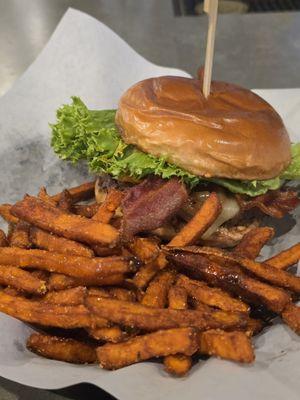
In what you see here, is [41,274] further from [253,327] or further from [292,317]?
[292,317]

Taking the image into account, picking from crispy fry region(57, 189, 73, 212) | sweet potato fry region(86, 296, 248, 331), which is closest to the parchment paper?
sweet potato fry region(86, 296, 248, 331)

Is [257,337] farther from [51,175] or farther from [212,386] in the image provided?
[51,175]

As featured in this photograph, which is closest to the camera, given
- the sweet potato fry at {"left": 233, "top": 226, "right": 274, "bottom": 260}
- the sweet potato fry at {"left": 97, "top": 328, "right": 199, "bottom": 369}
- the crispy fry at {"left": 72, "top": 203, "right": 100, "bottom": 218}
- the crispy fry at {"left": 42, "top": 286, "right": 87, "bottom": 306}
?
the sweet potato fry at {"left": 97, "top": 328, "right": 199, "bottom": 369}

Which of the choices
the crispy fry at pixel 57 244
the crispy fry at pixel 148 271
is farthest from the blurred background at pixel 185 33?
the crispy fry at pixel 148 271

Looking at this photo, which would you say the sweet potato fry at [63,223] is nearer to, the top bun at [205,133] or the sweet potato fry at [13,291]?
the sweet potato fry at [13,291]

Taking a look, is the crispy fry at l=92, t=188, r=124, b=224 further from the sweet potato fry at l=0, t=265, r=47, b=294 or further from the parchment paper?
the parchment paper

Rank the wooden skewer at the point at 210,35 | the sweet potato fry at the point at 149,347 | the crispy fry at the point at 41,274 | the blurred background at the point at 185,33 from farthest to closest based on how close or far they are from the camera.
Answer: the blurred background at the point at 185,33, the wooden skewer at the point at 210,35, the crispy fry at the point at 41,274, the sweet potato fry at the point at 149,347
